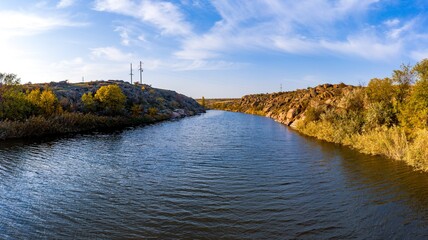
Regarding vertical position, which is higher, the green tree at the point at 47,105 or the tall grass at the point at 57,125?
the green tree at the point at 47,105

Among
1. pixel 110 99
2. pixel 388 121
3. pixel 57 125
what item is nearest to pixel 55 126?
pixel 57 125

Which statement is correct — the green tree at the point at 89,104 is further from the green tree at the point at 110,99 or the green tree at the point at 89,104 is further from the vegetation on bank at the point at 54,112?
the green tree at the point at 110,99

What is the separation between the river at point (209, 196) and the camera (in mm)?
10008

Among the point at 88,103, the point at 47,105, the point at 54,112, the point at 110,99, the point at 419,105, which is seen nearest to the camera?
the point at 419,105

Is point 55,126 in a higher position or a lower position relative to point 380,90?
lower

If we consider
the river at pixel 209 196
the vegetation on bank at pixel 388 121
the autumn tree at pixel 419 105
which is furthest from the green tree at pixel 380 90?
the river at pixel 209 196

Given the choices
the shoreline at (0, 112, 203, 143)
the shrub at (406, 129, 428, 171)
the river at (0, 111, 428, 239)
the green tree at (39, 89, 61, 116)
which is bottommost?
the river at (0, 111, 428, 239)

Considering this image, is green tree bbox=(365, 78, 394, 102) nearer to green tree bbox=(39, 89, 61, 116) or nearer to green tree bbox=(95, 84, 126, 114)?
green tree bbox=(39, 89, 61, 116)

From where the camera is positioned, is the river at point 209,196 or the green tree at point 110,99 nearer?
the river at point 209,196

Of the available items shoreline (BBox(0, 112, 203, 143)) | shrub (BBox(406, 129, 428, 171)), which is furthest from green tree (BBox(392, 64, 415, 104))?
shoreline (BBox(0, 112, 203, 143))

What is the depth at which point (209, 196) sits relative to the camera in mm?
13539

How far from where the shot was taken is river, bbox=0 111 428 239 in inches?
394

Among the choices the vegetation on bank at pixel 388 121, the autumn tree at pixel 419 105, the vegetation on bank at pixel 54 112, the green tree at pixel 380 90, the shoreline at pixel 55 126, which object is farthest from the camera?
the vegetation on bank at pixel 54 112

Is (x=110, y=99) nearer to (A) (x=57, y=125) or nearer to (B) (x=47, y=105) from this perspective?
(B) (x=47, y=105)
